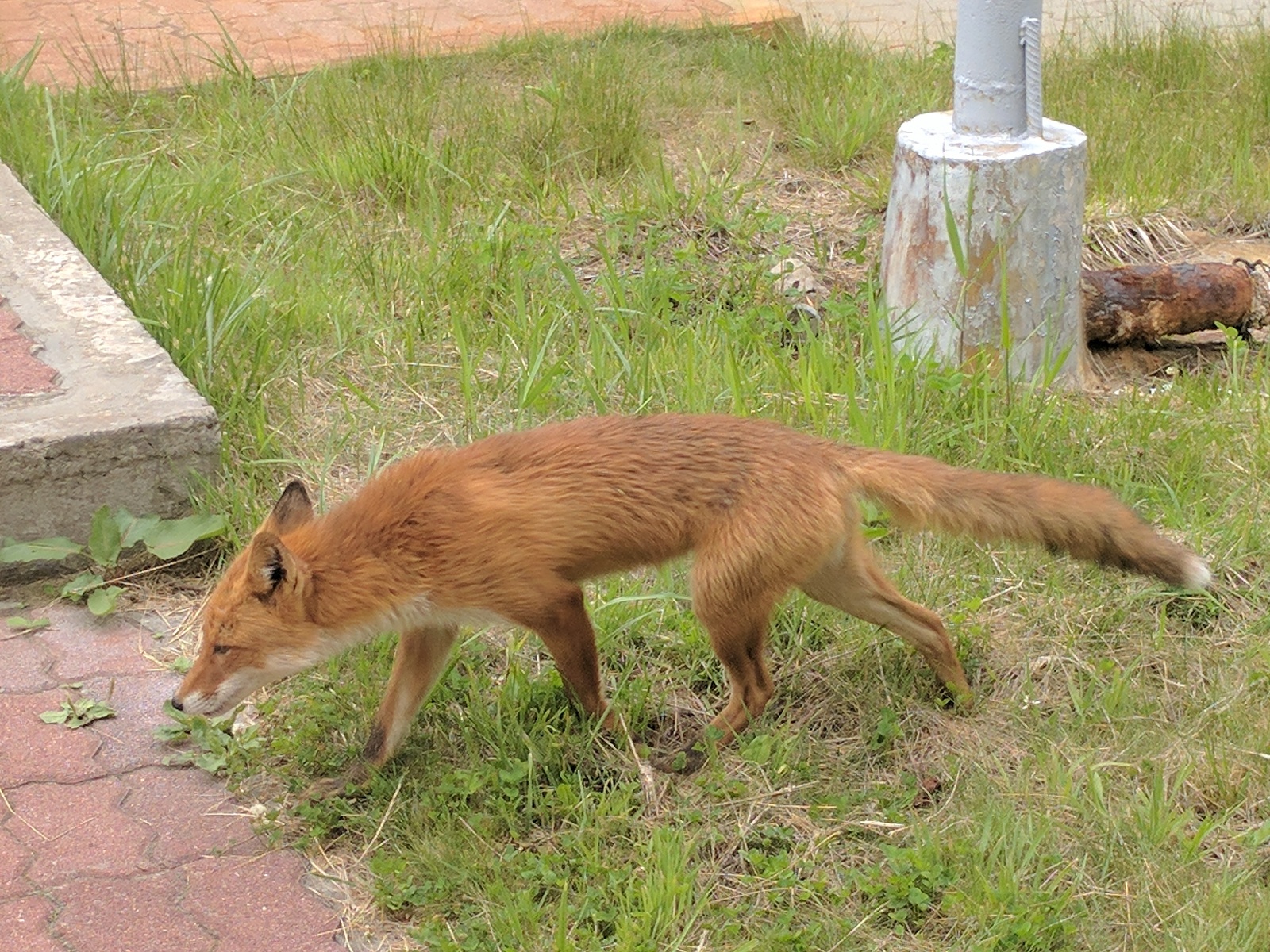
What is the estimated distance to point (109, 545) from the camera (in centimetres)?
444

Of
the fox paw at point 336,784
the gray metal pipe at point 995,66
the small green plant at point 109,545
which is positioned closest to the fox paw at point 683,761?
the fox paw at point 336,784

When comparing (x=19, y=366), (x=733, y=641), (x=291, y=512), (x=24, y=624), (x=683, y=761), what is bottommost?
(x=683, y=761)

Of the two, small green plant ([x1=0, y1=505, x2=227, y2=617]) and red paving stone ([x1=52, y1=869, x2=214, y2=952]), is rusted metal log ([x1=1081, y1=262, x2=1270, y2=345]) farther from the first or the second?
red paving stone ([x1=52, y1=869, x2=214, y2=952])

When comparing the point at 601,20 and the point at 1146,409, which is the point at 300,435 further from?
the point at 601,20

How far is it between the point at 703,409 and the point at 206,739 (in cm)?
189

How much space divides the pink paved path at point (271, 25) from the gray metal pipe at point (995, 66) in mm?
3607

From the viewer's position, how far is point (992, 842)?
10.9 ft

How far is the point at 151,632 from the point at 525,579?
1415 mm

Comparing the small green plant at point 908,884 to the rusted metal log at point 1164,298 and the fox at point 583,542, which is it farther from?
the rusted metal log at point 1164,298

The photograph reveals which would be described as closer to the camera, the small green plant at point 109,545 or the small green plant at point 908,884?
the small green plant at point 908,884

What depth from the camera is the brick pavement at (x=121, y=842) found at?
3240mm

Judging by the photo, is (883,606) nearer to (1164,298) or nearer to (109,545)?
(109,545)

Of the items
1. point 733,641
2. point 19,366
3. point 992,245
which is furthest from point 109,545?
point 992,245

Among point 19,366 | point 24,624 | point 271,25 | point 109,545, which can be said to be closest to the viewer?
point 24,624
